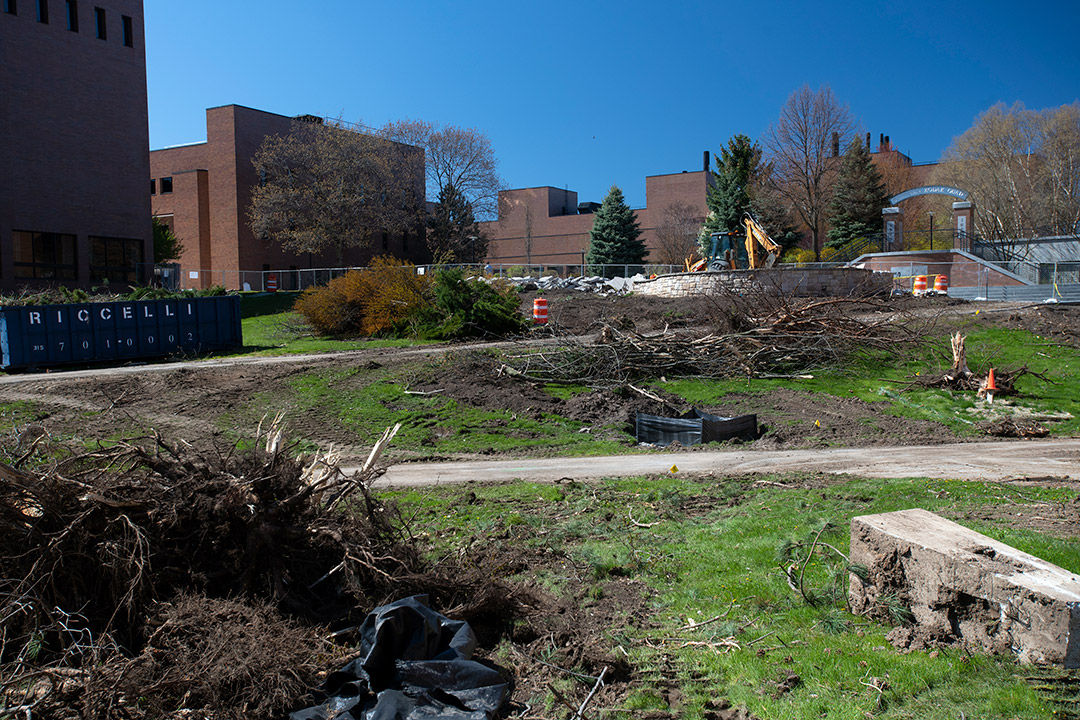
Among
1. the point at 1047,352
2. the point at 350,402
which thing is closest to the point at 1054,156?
the point at 1047,352

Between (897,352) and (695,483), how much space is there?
1186 centimetres

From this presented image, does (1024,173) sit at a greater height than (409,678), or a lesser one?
greater

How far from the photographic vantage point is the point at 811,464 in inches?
442

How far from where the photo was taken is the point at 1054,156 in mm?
49844

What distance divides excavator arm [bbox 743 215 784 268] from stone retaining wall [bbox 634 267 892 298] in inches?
132

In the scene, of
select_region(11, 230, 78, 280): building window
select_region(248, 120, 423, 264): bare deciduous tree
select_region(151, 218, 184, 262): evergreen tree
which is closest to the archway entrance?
select_region(248, 120, 423, 264): bare deciduous tree

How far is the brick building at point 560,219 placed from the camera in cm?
7512

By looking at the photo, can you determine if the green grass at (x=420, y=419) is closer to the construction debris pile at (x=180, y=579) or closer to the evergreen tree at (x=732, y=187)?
the construction debris pile at (x=180, y=579)

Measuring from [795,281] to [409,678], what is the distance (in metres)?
26.0

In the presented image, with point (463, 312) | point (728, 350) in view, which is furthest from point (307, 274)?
point (728, 350)

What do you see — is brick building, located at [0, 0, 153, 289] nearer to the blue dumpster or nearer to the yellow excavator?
the blue dumpster

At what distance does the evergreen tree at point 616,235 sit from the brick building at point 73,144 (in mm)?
31826

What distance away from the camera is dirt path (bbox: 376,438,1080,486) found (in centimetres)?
1038

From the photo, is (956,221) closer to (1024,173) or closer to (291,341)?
(1024,173)
